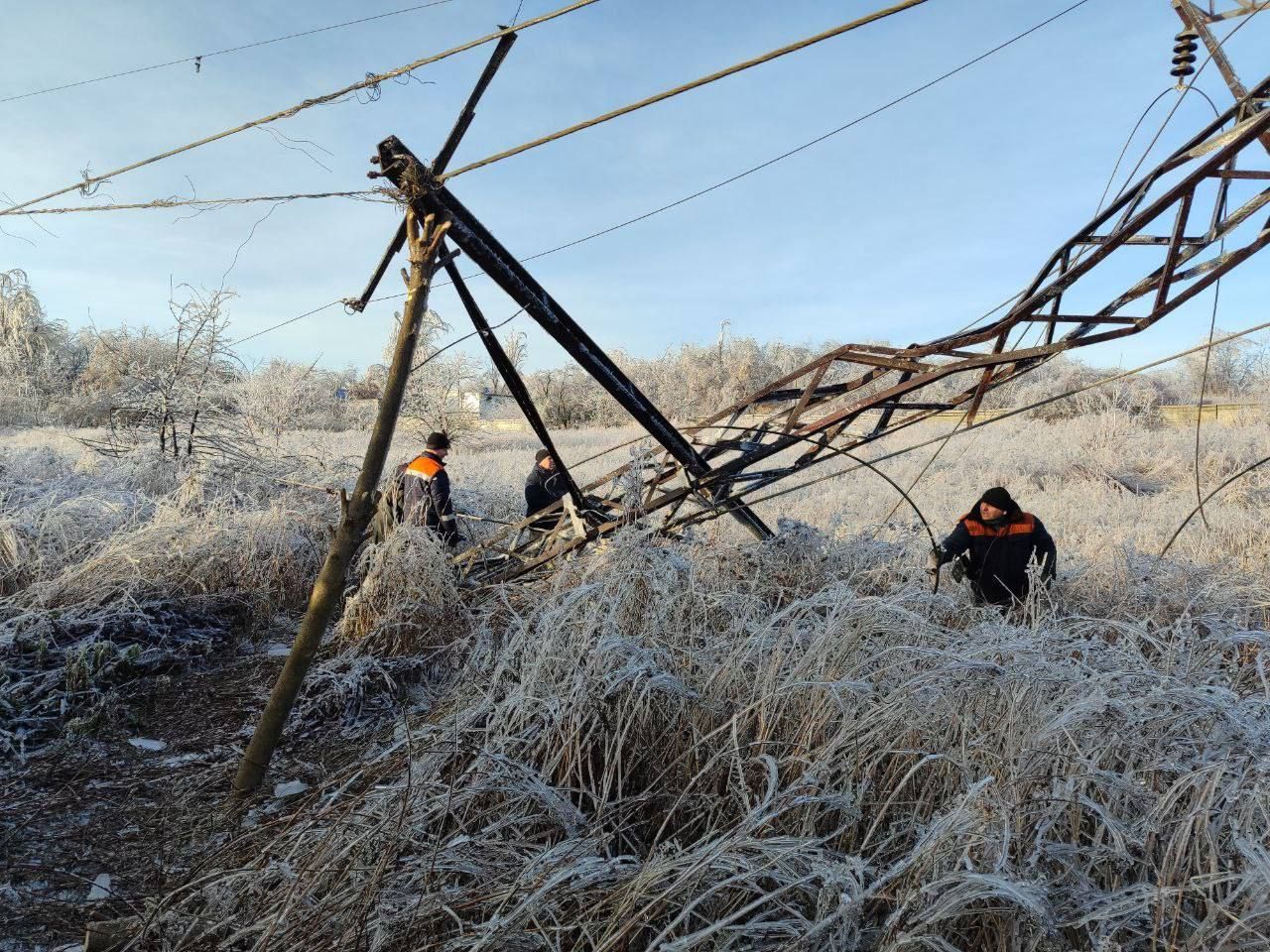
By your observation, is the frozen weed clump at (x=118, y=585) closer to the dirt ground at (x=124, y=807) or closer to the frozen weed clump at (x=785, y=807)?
the dirt ground at (x=124, y=807)

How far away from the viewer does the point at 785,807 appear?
7.13 feet

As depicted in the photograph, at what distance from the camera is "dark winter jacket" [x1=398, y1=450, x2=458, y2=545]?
6766 millimetres

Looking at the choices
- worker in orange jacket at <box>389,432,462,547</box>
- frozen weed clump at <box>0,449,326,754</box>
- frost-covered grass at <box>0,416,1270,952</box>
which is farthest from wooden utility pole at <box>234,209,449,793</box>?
worker in orange jacket at <box>389,432,462,547</box>

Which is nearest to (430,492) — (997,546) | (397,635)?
(397,635)

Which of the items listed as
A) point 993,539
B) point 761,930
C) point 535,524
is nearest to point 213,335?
point 535,524

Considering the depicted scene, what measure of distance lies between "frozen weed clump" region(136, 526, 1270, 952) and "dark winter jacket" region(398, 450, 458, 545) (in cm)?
314

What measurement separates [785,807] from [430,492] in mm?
5356

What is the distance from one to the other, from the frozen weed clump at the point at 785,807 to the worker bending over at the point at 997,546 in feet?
6.98

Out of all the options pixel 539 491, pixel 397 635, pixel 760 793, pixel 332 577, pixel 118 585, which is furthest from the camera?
pixel 539 491

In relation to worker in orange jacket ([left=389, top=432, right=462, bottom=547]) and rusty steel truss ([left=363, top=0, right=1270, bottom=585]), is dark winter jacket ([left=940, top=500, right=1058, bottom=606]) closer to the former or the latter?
rusty steel truss ([left=363, top=0, right=1270, bottom=585])

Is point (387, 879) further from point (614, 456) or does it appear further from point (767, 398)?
point (614, 456)

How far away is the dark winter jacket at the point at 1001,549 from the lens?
5.96 meters

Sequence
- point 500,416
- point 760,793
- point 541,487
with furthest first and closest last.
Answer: point 500,416 → point 541,487 → point 760,793

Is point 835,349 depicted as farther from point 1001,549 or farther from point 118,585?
point 118,585
